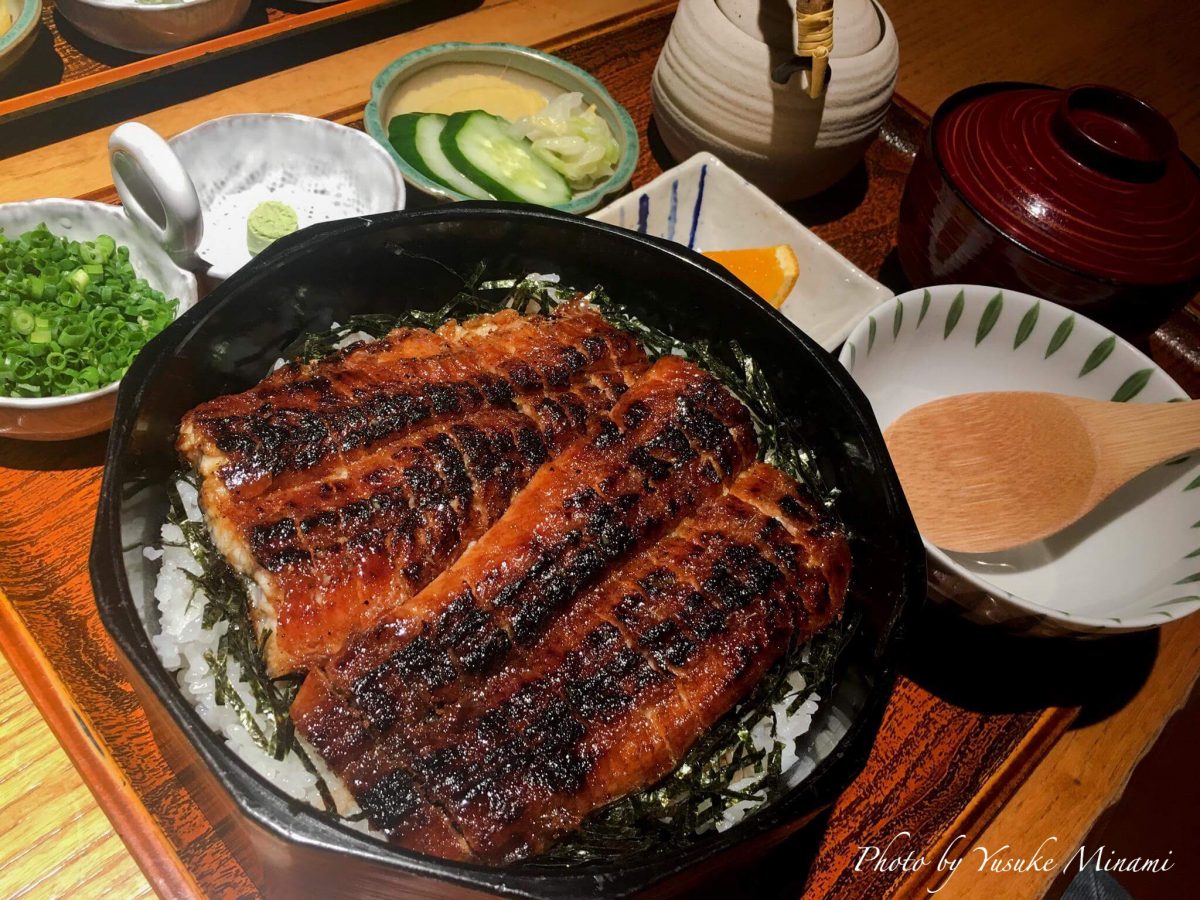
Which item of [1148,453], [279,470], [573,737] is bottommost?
[1148,453]

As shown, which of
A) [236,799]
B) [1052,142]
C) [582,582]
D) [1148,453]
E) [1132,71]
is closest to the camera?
[236,799]

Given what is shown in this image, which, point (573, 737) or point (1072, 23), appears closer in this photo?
point (573, 737)

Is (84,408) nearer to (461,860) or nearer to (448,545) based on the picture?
(448,545)

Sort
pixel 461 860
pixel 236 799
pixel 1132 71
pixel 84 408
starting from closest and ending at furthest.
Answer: pixel 236 799, pixel 461 860, pixel 84 408, pixel 1132 71

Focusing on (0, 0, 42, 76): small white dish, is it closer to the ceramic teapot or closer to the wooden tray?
the wooden tray

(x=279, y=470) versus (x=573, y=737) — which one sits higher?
(x=279, y=470)

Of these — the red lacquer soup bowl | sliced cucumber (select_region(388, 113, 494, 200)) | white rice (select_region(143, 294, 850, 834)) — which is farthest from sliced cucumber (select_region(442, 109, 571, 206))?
white rice (select_region(143, 294, 850, 834))

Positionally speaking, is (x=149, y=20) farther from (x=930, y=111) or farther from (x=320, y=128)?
(x=930, y=111)

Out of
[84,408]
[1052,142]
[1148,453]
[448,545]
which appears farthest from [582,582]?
[1052,142]
